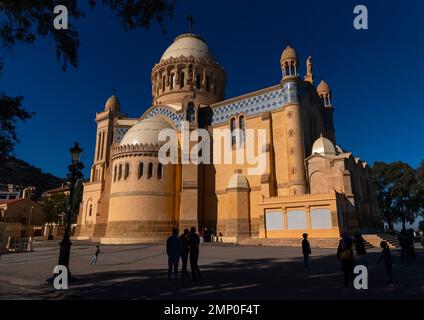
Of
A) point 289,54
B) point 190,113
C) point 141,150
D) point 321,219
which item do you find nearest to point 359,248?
point 321,219

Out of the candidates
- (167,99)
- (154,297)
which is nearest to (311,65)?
(167,99)

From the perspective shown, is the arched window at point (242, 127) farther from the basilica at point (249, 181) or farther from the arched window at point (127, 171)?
the arched window at point (127, 171)

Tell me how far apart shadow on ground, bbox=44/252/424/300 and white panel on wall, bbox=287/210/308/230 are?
39.8 feet

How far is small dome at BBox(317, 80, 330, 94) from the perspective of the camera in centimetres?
3888

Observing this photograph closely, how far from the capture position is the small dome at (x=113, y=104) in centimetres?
4434

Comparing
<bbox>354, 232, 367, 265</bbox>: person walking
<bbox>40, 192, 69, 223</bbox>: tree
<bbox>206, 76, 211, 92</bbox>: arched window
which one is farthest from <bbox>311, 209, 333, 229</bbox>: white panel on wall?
<bbox>40, 192, 69, 223</bbox>: tree

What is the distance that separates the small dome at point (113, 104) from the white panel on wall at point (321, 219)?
108 ft

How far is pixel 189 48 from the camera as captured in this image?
39.2m

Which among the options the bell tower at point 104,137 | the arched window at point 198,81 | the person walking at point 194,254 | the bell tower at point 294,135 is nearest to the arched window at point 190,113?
the arched window at point 198,81

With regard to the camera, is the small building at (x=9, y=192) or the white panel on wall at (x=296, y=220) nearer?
the white panel on wall at (x=296, y=220)

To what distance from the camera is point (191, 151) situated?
98.5 feet

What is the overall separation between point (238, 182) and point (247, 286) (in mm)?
20758
